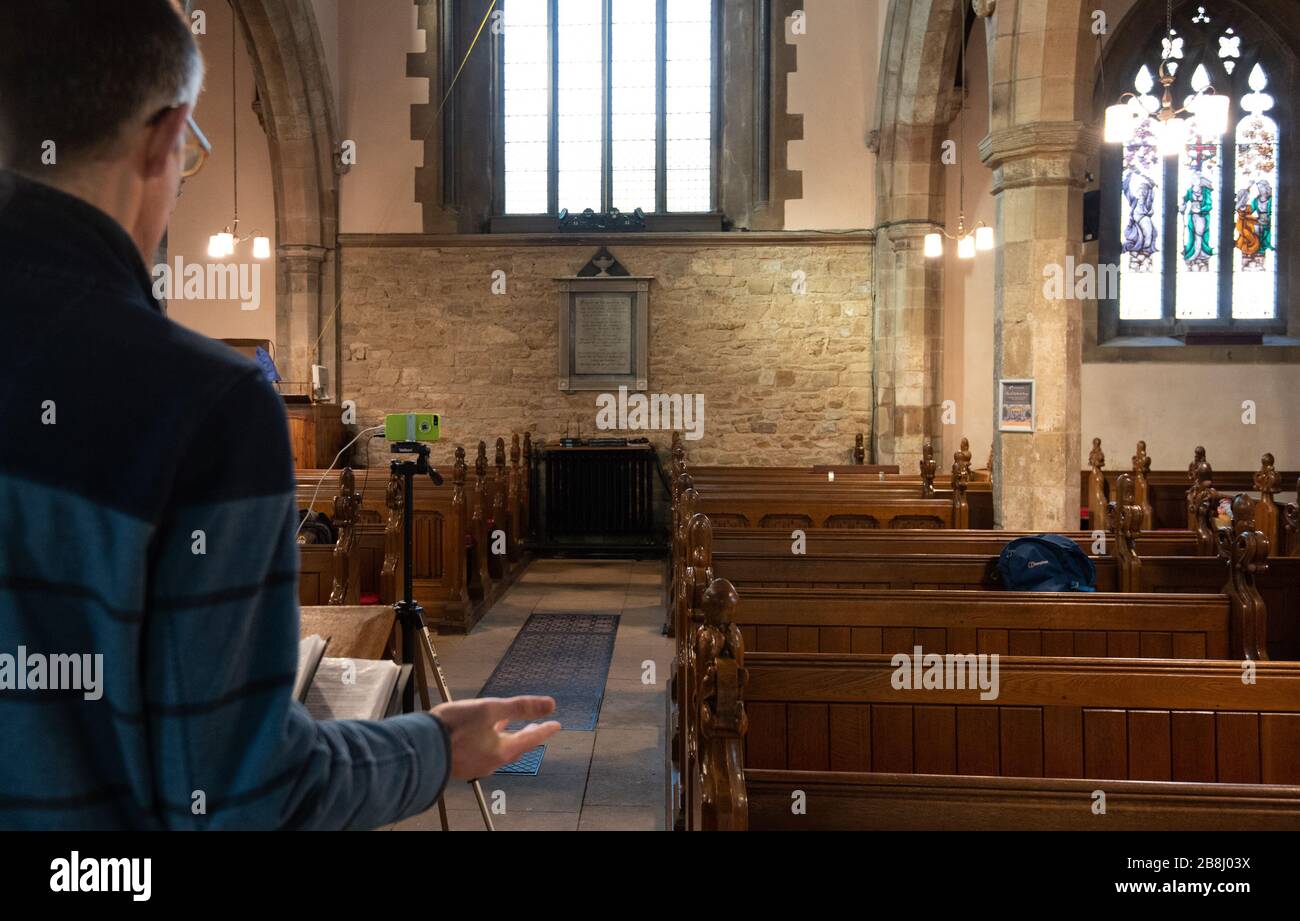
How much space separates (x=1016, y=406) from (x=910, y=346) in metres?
4.00

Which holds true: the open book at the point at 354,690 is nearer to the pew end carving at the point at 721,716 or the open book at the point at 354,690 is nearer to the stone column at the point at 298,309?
the pew end carving at the point at 721,716

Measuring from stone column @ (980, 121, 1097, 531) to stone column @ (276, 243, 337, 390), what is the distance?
24.3ft

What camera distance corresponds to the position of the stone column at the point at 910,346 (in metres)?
10.4

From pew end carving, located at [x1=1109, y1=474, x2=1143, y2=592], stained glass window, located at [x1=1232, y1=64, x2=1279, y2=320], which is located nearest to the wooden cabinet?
pew end carving, located at [x1=1109, y1=474, x2=1143, y2=592]

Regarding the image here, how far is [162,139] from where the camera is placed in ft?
2.79

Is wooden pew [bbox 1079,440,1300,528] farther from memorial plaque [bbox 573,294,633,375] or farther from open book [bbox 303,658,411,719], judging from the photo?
open book [bbox 303,658,411,719]

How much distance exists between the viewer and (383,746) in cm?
89

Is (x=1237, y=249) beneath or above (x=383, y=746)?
above

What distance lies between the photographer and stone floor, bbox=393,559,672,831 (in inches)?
141

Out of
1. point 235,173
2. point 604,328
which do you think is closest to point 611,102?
point 604,328
